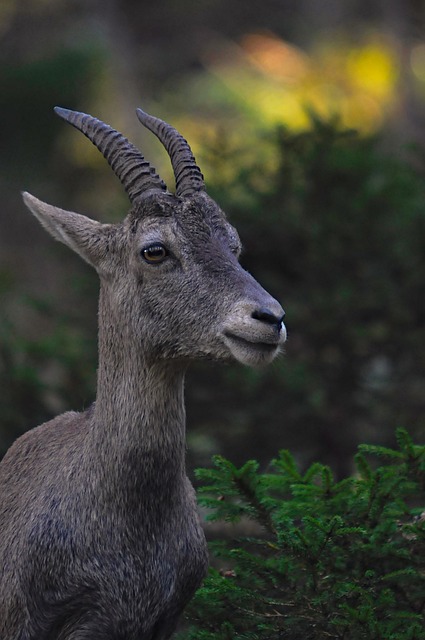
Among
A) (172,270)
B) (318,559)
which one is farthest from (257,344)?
(318,559)

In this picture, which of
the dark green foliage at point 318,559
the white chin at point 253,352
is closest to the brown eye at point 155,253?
the white chin at point 253,352

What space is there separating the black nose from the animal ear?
3.33 ft

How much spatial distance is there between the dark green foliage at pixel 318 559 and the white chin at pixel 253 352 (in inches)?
28.0

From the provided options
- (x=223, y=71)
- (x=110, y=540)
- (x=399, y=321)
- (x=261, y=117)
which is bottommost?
(x=110, y=540)

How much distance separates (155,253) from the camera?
6.10 metres

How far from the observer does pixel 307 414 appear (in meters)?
12.2

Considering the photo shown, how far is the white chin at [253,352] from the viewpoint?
5.69 metres

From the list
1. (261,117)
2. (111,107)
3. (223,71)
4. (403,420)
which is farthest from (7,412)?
(223,71)

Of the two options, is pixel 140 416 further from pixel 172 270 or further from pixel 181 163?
pixel 181 163

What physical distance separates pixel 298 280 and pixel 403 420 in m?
1.81

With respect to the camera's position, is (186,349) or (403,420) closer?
(186,349)

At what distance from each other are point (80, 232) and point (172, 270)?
0.63 metres

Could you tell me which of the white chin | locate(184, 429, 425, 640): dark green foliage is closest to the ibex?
the white chin

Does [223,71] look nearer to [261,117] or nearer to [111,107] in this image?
[111,107]
